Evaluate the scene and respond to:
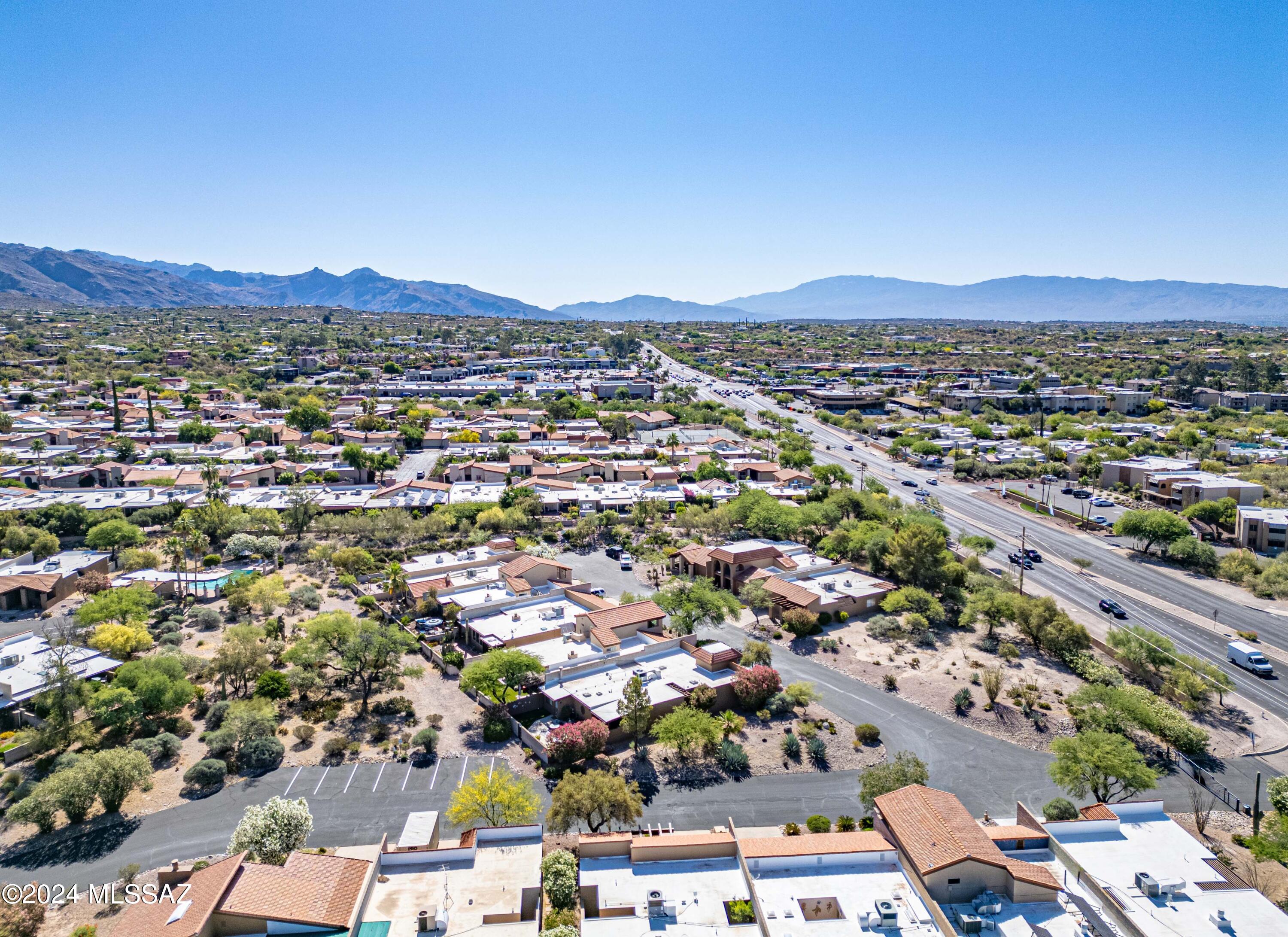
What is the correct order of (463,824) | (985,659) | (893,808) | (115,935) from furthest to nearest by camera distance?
1. (985,659)
2. (463,824)
3. (893,808)
4. (115,935)

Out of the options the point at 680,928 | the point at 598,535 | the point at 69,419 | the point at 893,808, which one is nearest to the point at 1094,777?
the point at 893,808

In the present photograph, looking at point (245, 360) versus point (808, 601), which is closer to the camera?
point (808, 601)

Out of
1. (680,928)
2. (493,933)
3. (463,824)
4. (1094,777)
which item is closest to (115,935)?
(493,933)

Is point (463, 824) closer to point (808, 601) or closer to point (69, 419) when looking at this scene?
point (808, 601)

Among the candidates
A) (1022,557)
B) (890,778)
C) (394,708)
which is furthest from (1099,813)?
(1022,557)

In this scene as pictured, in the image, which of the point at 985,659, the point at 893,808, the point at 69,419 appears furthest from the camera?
the point at 69,419

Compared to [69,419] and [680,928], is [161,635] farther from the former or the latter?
[69,419]

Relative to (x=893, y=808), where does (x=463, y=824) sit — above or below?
below

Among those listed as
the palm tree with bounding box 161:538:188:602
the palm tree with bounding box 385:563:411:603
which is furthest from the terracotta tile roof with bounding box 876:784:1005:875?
the palm tree with bounding box 161:538:188:602

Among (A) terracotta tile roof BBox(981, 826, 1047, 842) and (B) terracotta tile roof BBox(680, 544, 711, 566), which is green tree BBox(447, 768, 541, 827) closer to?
(A) terracotta tile roof BBox(981, 826, 1047, 842)
